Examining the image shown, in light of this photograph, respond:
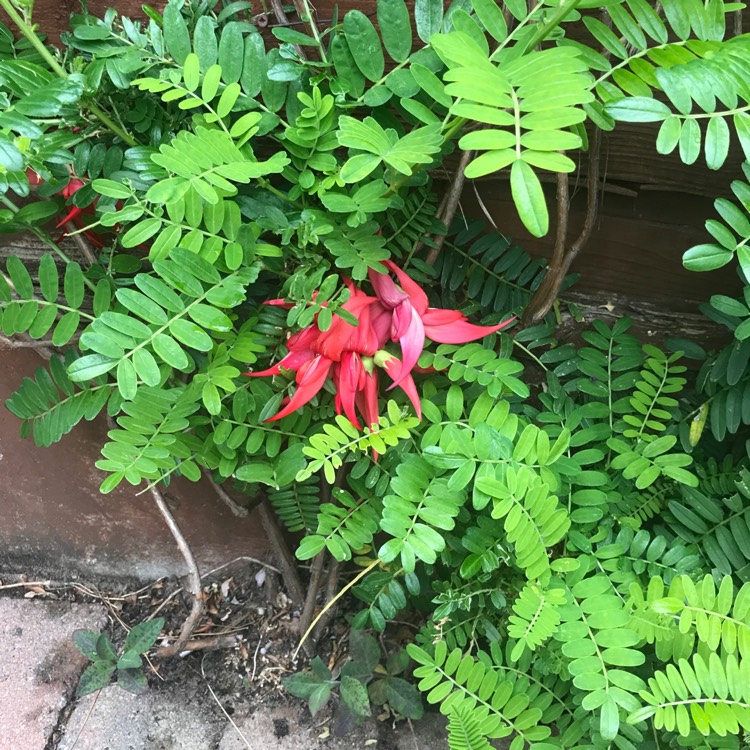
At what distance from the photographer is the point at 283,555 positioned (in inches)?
45.0

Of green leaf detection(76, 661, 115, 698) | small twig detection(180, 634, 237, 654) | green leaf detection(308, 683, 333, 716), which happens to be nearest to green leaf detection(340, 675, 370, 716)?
green leaf detection(308, 683, 333, 716)

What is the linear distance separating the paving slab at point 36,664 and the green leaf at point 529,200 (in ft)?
3.78

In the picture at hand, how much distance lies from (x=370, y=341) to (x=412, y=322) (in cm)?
5

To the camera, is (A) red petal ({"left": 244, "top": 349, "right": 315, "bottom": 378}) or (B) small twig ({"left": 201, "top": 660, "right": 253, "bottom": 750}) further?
(B) small twig ({"left": 201, "top": 660, "right": 253, "bottom": 750})

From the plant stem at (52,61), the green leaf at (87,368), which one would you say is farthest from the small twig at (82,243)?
the green leaf at (87,368)

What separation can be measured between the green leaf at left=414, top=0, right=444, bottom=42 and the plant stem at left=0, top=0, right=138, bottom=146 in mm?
310

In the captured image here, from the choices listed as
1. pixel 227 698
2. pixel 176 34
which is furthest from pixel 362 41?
pixel 227 698

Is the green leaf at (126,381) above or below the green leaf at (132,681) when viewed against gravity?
above

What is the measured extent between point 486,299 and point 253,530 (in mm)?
657

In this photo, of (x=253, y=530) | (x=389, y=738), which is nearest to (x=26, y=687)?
(x=253, y=530)

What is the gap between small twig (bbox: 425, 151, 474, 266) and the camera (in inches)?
30.9

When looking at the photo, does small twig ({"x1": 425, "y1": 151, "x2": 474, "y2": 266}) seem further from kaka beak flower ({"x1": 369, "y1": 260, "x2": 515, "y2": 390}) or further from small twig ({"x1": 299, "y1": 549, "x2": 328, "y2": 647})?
small twig ({"x1": 299, "y1": 549, "x2": 328, "y2": 647})

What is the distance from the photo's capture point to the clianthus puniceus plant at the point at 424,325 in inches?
21.1

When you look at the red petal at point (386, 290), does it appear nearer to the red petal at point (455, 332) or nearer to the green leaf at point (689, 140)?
the red petal at point (455, 332)
